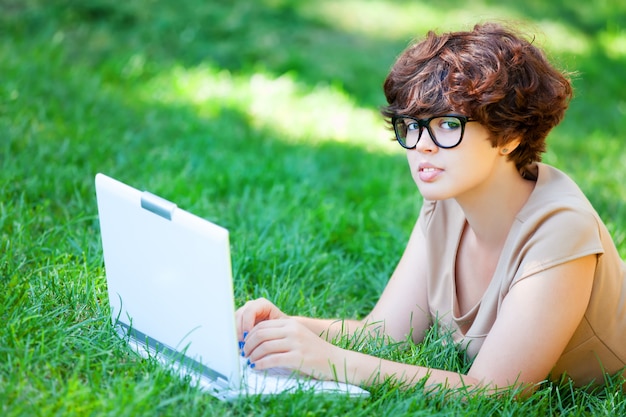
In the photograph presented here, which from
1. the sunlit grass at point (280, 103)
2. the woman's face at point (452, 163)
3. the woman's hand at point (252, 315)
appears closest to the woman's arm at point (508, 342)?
the woman's hand at point (252, 315)

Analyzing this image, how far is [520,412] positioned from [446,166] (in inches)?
25.6

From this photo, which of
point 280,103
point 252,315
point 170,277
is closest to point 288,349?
point 252,315

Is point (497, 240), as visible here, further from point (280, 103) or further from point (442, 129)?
point (280, 103)

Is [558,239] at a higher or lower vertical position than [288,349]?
higher

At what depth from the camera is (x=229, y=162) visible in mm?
4039

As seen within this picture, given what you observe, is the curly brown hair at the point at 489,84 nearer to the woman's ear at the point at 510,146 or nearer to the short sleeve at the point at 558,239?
the woman's ear at the point at 510,146

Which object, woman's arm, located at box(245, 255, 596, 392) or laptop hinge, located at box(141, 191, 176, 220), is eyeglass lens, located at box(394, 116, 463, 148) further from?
laptop hinge, located at box(141, 191, 176, 220)

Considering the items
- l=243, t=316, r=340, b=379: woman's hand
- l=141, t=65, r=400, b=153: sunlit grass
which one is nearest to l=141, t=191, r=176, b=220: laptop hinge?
l=243, t=316, r=340, b=379: woman's hand

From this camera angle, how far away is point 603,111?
586cm

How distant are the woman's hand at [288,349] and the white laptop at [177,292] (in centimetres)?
3

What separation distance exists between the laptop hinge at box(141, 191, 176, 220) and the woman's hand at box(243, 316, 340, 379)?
0.40 metres

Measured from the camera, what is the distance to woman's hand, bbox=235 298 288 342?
2201 mm

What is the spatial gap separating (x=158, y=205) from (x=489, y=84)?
882 mm

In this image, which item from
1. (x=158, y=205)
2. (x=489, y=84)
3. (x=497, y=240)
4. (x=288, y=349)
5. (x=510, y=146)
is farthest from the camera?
(x=497, y=240)
